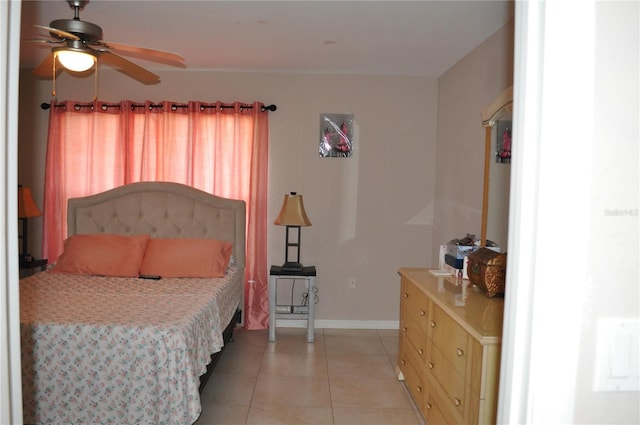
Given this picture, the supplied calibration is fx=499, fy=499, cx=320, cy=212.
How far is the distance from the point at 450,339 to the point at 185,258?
2406mm

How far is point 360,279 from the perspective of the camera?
4.84m

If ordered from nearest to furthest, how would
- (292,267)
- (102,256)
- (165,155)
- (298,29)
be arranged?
1. (298,29)
2. (102,256)
3. (292,267)
4. (165,155)

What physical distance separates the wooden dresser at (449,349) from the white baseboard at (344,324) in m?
1.46

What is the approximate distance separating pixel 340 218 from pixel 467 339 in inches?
109

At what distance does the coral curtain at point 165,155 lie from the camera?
182 inches

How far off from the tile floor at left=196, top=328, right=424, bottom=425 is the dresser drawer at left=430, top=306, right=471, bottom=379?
0.73m

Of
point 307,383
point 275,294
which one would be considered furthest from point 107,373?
point 275,294

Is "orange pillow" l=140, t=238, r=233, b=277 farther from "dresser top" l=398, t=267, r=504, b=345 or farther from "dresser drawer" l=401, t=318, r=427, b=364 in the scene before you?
"dresser top" l=398, t=267, r=504, b=345

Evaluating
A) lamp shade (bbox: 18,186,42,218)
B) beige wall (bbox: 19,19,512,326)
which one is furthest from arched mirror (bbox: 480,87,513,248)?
lamp shade (bbox: 18,186,42,218)

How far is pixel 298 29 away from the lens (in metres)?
3.34

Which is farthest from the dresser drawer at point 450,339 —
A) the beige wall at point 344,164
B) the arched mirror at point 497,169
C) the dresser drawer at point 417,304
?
the beige wall at point 344,164

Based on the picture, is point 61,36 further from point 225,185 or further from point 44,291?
point 225,185

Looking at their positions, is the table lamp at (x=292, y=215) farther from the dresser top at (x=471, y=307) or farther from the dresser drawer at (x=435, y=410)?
the dresser drawer at (x=435, y=410)

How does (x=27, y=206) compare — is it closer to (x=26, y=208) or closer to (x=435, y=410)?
(x=26, y=208)
